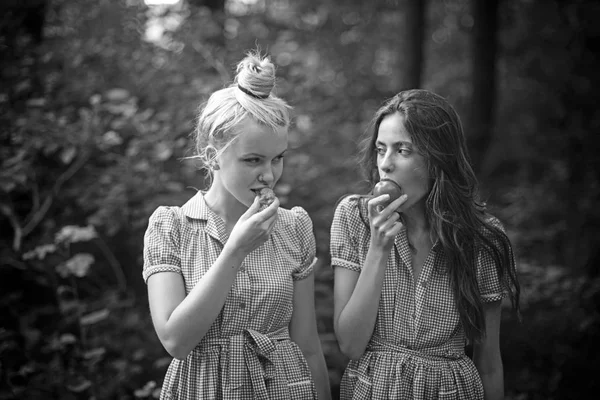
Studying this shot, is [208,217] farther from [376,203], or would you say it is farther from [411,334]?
[411,334]

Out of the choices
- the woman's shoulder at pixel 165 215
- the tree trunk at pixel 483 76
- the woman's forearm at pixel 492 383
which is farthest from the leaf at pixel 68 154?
the tree trunk at pixel 483 76

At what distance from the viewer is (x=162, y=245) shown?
6.68ft

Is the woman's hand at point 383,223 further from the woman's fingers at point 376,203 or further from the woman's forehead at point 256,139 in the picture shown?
the woman's forehead at point 256,139

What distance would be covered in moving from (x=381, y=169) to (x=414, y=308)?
58cm

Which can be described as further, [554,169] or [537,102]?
[537,102]

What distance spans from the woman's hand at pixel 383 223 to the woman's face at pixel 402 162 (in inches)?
5.2

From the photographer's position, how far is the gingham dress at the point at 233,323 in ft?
6.64

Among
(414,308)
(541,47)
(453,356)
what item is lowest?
(453,356)

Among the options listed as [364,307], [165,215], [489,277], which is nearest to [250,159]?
[165,215]

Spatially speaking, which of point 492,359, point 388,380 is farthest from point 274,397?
point 492,359

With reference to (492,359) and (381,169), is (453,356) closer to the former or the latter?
(492,359)

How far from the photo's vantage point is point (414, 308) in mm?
2225

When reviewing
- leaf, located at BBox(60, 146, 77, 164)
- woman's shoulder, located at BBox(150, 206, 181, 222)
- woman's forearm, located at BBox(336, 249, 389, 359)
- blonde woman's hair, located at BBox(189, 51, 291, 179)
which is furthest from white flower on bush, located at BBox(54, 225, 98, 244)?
woman's forearm, located at BBox(336, 249, 389, 359)

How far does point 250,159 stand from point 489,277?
112cm
